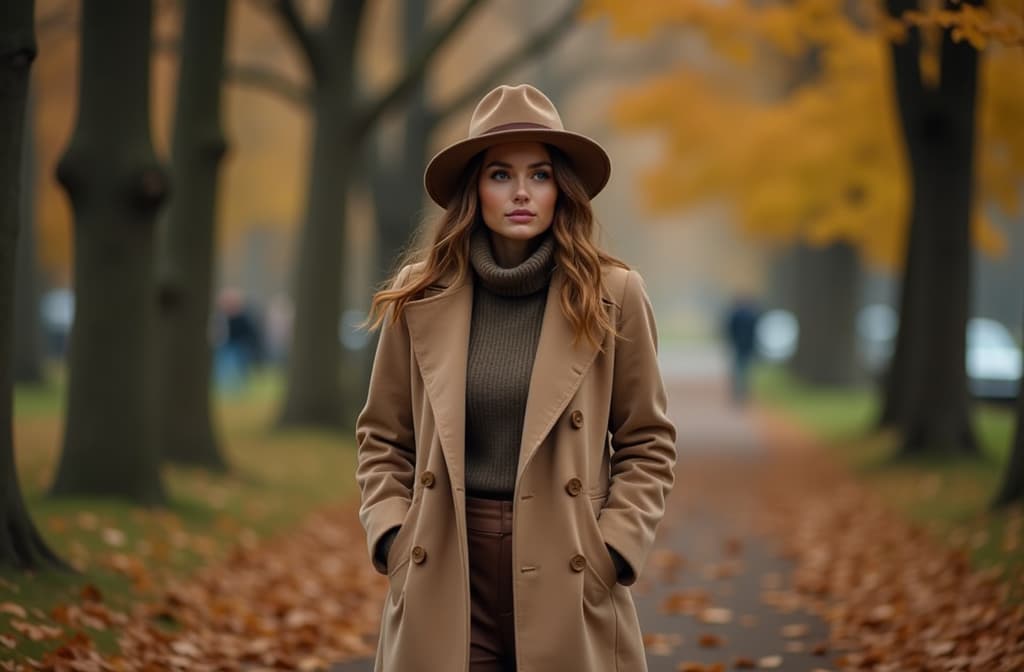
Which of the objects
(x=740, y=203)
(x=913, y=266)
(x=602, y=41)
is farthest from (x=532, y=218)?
(x=602, y=41)

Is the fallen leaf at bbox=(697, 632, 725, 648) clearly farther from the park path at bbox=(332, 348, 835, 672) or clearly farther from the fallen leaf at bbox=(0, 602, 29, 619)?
the fallen leaf at bbox=(0, 602, 29, 619)

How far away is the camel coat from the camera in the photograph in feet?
12.3

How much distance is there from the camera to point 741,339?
27.5 meters

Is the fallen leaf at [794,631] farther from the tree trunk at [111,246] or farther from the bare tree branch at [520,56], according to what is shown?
the bare tree branch at [520,56]

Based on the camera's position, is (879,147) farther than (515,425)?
Yes


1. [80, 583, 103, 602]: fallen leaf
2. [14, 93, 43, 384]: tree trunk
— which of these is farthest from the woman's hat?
[14, 93, 43, 384]: tree trunk

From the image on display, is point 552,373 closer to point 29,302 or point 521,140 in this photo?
point 521,140

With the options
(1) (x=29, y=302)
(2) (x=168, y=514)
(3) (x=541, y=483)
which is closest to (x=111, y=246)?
(2) (x=168, y=514)

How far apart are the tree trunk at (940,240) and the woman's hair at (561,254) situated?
10.8 metres

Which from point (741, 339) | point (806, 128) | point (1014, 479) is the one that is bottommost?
point (1014, 479)

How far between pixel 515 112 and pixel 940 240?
448 inches

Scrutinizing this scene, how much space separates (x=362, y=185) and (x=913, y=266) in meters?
12.8

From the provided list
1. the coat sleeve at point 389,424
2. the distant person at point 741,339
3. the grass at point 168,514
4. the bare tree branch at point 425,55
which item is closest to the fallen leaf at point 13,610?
the grass at point 168,514

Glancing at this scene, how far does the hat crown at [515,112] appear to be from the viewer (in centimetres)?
396
